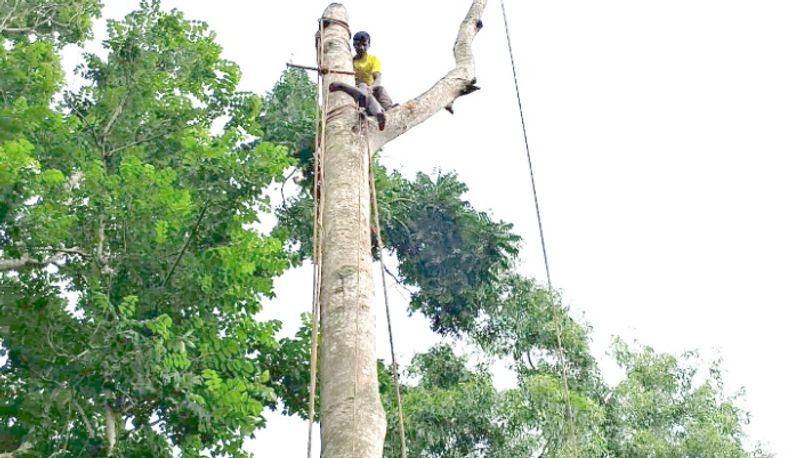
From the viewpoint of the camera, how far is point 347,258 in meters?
3.89

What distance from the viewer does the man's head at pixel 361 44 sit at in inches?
233

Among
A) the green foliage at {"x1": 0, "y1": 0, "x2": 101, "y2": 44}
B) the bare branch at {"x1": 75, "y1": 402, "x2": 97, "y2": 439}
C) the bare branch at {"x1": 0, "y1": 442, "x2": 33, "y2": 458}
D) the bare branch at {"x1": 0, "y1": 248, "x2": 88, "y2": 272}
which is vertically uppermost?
the green foliage at {"x1": 0, "y1": 0, "x2": 101, "y2": 44}

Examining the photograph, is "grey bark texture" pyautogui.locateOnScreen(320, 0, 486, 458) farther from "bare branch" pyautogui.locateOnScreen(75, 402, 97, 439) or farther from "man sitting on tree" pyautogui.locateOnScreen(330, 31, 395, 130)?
"bare branch" pyautogui.locateOnScreen(75, 402, 97, 439)

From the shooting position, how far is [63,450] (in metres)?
7.55

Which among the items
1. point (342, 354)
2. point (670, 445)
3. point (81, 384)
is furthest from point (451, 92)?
point (670, 445)

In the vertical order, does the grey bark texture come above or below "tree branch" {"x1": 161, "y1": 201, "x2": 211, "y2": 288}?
below

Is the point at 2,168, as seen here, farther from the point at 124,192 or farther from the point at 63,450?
the point at 63,450

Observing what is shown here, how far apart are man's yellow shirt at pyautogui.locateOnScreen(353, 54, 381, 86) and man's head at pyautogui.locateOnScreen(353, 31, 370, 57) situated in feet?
0.15

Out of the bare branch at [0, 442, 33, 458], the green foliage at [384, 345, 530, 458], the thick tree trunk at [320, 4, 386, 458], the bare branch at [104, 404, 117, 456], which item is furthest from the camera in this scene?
the green foliage at [384, 345, 530, 458]

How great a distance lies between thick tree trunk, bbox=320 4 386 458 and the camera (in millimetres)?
3379

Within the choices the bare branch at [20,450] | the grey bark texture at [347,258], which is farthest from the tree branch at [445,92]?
the bare branch at [20,450]

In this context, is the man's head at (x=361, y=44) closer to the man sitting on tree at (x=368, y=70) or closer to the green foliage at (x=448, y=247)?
the man sitting on tree at (x=368, y=70)

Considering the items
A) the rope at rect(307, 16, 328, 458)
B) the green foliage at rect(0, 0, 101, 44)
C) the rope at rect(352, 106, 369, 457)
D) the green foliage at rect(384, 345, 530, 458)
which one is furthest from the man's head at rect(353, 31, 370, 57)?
the green foliage at rect(0, 0, 101, 44)

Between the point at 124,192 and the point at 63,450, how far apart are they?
2.31 meters
